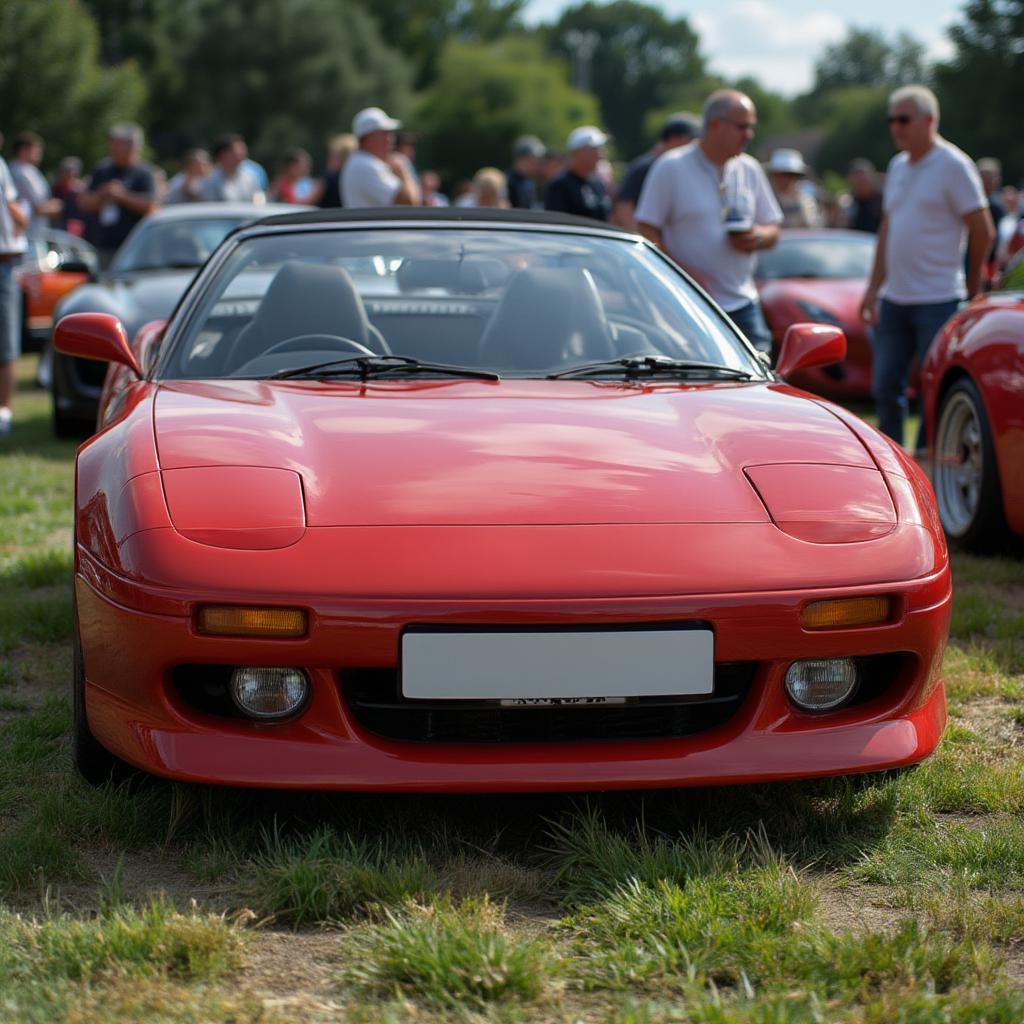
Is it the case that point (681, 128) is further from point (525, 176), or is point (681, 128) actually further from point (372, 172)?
point (525, 176)

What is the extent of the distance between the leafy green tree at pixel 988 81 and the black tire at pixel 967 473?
1762 inches

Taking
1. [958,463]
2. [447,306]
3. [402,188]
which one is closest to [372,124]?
[402,188]

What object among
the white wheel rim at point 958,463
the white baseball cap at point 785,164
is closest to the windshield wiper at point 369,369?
the white wheel rim at point 958,463

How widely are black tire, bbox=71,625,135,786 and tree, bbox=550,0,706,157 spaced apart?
124 metres

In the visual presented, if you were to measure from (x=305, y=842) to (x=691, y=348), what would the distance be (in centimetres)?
168

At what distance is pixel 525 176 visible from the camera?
12359 mm

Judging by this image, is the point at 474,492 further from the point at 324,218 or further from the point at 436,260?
the point at 324,218

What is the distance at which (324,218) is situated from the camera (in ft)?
13.8

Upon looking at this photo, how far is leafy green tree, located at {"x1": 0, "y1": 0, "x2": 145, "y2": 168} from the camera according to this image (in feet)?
113

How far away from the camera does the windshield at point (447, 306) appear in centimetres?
371

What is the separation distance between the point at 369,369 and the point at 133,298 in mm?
4719

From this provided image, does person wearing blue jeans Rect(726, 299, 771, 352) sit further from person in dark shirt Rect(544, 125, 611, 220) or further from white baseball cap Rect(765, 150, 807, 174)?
white baseball cap Rect(765, 150, 807, 174)

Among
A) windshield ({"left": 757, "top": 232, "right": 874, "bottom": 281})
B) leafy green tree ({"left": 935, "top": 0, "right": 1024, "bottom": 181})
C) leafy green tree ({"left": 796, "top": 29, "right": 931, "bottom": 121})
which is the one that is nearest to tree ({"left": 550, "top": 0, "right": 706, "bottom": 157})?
leafy green tree ({"left": 796, "top": 29, "right": 931, "bottom": 121})

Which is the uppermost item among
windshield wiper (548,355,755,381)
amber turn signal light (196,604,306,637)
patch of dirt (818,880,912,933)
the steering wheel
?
the steering wheel
